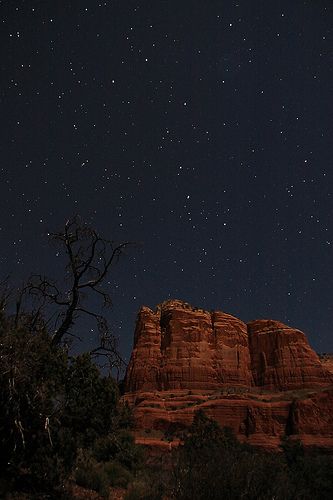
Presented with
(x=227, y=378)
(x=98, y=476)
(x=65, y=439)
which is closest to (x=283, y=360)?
(x=227, y=378)

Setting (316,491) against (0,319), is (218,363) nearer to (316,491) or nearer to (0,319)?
(316,491)

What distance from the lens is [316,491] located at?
47.9ft

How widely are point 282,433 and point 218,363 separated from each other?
68.5ft

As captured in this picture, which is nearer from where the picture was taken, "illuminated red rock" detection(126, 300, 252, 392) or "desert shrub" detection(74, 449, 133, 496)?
"desert shrub" detection(74, 449, 133, 496)

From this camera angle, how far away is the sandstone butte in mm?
57781

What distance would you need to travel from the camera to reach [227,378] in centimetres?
7631

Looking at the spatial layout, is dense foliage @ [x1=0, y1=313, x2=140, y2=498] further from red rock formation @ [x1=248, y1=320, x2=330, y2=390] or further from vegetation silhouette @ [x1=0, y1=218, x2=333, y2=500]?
red rock formation @ [x1=248, y1=320, x2=330, y2=390]

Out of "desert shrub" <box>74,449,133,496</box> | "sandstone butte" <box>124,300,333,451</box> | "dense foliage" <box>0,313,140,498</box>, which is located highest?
"sandstone butte" <box>124,300,333,451</box>

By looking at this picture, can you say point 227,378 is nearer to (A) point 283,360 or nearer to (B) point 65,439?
(A) point 283,360

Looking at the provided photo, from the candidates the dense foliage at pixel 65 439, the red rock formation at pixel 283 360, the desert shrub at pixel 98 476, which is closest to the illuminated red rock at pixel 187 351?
the red rock formation at pixel 283 360

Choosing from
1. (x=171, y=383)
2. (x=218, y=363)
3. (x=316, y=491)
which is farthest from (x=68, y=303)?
(x=218, y=363)

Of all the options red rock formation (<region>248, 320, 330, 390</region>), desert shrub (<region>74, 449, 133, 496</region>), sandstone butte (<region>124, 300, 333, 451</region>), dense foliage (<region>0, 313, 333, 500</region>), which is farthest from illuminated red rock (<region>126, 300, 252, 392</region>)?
dense foliage (<region>0, 313, 333, 500</region>)

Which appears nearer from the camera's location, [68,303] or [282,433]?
[68,303]

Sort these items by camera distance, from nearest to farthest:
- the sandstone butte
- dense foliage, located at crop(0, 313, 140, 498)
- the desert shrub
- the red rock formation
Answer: dense foliage, located at crop(0, 313, 140, 498), the desert shrub, the sandstone butte, the red rock formation
